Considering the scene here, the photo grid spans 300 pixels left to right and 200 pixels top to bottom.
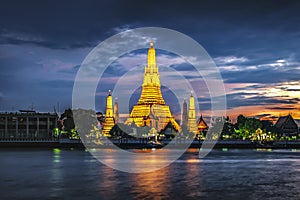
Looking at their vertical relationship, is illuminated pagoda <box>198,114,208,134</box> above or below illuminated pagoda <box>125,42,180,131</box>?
below

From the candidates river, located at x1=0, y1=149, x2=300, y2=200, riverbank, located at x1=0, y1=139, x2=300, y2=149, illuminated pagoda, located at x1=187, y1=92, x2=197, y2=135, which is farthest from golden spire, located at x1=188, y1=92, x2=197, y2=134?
river, located at x1=0, y1=149, x2=300, y2=200

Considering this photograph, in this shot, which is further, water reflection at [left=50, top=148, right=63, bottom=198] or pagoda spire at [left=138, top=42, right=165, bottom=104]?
pagoda spire at [left=138, top=42, right=165, bottom=104]

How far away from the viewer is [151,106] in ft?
485

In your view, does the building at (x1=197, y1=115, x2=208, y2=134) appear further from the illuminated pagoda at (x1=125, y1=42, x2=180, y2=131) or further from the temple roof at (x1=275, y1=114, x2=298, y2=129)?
the temple roof at (x1=275, y1=114, x2=298, y2=129)

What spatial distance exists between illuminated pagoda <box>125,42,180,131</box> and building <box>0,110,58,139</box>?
2463 centimetres

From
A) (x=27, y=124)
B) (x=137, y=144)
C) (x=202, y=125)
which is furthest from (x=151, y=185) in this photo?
(x=202, y=125)

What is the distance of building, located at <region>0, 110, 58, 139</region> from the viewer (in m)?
132

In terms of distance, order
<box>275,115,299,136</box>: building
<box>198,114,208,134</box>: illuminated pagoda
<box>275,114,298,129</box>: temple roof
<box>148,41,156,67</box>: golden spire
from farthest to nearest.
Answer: <box>198,114,208,134</box>: illuminated pagoda, <box>148,41,156,67</box>: golden spire, <box>275,114,298,129</box>: temple roof, <box>275,115,299,136</box>: building

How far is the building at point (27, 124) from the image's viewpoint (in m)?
132

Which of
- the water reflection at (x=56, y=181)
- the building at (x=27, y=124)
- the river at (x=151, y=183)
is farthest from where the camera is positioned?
the building at (x=27, y=124)

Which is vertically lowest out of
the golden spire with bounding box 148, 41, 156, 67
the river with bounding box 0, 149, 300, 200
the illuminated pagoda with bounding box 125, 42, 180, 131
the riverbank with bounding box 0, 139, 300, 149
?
the river with bounding box 0, 149, 300, 200

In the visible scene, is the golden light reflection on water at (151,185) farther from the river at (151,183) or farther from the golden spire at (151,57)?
the golden spire at (151,57)

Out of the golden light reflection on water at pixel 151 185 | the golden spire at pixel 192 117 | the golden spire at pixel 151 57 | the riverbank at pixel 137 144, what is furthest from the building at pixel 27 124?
the golden light reflection on water at pixel 151 185

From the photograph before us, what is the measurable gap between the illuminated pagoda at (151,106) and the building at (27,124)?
2463 centimetres
